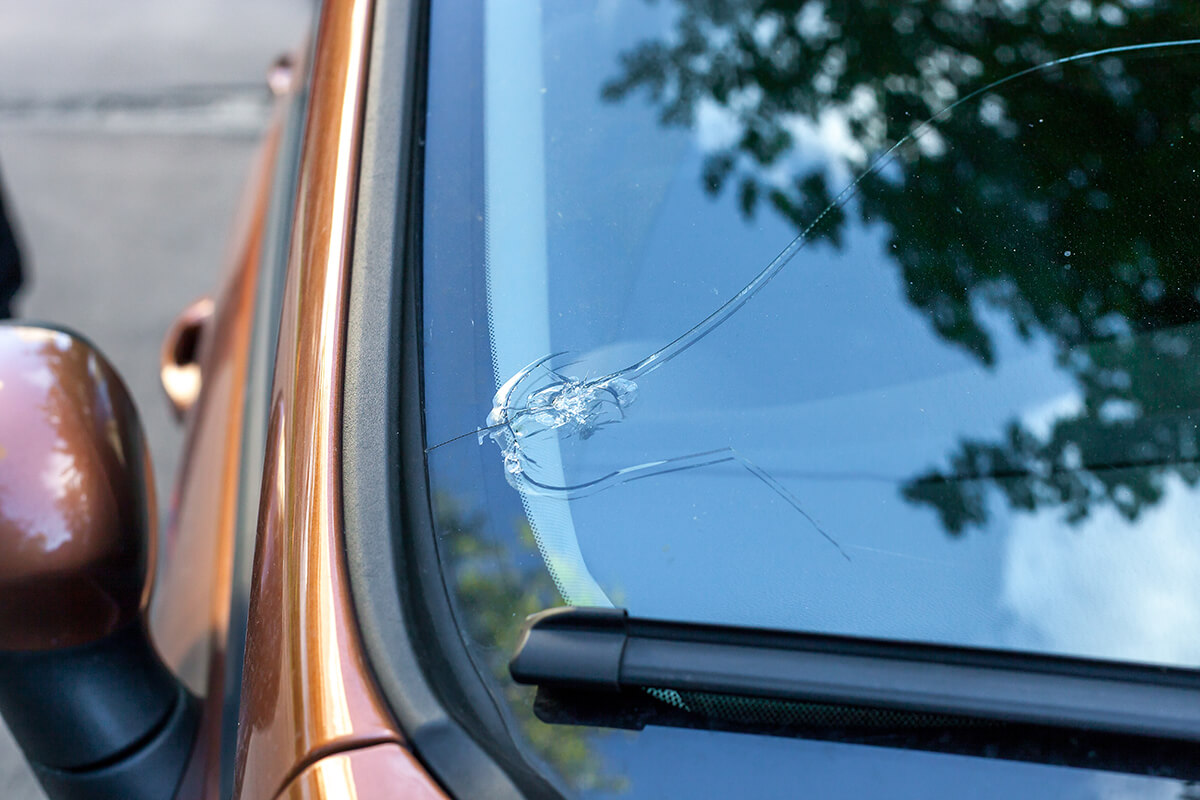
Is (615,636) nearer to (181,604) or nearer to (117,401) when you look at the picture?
(117,401)

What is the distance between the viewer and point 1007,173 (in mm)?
1345

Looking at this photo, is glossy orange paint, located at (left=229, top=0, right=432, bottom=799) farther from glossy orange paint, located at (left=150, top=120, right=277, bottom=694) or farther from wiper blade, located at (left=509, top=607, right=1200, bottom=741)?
glossy orange paint, located at (left=150, top=120, right=277, bottom=694)

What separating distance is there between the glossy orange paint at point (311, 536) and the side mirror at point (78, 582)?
29 centimetres

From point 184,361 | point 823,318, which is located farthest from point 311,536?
point 184,361

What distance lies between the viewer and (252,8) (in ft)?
21.4

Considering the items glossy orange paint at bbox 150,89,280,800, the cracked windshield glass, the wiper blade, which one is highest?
the cracked windshield glass

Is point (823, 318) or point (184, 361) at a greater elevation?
point (823, 318)

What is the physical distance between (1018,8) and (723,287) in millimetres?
681

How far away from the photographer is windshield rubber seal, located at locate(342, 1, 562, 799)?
3.13 feet

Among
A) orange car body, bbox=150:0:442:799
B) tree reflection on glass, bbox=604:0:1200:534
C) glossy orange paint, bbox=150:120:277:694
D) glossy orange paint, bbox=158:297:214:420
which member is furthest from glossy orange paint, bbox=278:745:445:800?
glossy orange paint, bbox=158:297:214:420

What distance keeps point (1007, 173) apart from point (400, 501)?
0.84 meters

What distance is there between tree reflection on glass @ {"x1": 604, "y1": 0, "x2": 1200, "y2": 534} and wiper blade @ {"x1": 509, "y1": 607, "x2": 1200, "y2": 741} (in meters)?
0.17

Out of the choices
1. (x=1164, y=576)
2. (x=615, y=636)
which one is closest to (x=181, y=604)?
(x=615, y=636)

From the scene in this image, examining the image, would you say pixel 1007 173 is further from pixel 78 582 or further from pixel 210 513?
pixel 210 513
